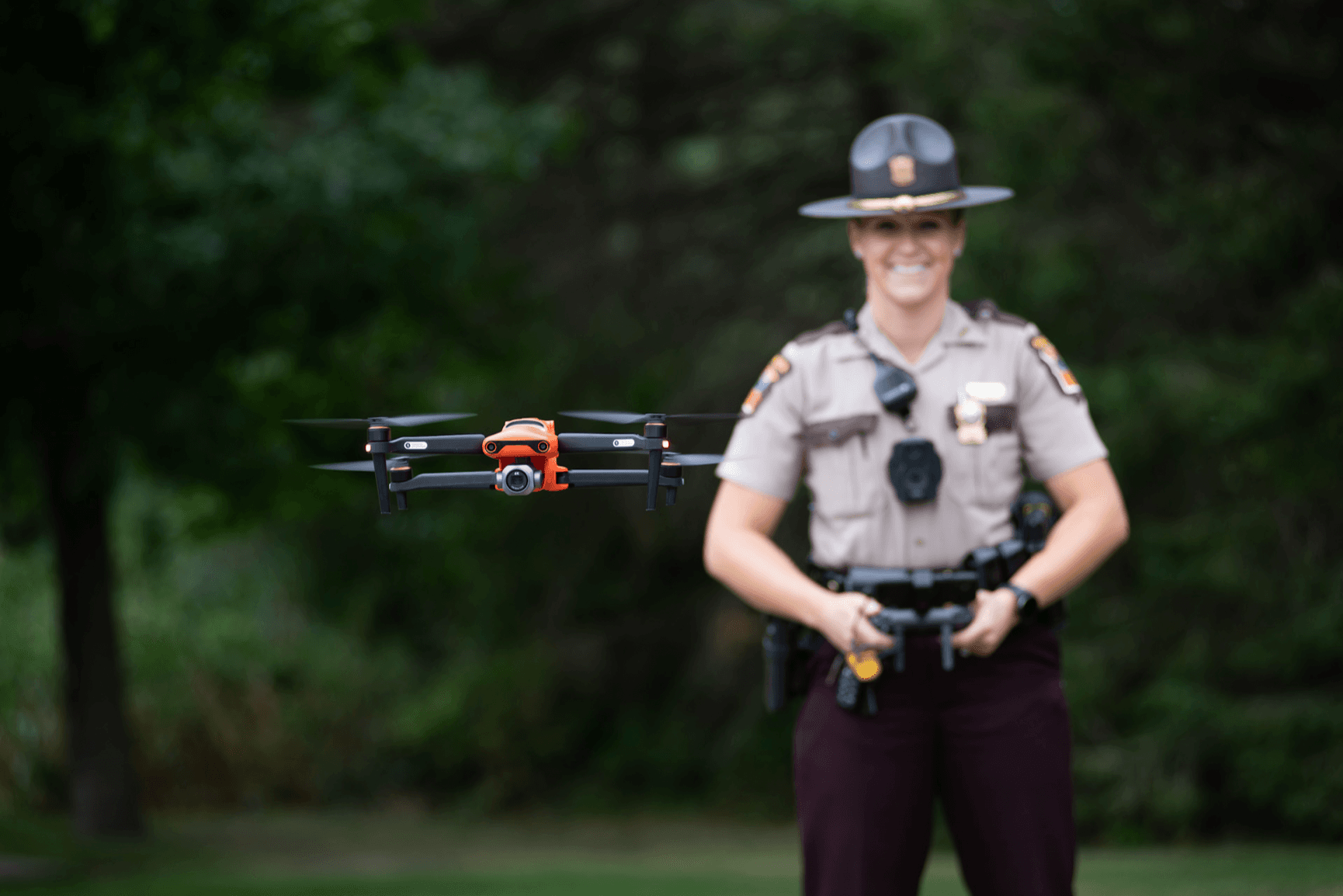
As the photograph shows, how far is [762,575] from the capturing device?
373 cm

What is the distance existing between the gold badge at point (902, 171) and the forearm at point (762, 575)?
0.92m

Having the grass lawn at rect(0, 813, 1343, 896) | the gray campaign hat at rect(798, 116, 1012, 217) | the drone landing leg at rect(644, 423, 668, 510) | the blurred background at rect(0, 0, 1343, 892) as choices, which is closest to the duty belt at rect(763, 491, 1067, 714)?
the gray campaign hat at rect(798, 116, 1012, 217)

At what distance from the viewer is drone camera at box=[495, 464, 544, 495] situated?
1.57 meters

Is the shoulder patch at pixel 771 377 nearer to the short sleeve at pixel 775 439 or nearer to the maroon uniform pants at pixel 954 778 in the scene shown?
the short sleeve at pixel 775 439

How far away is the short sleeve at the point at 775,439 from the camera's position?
383 centimetres

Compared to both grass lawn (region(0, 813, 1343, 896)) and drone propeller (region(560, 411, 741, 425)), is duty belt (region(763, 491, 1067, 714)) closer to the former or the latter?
drone propeller (region(560, 411, 741, 425))

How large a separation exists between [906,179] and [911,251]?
17 centimetres

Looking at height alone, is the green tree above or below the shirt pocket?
above

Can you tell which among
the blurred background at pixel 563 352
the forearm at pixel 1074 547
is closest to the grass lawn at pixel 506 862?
the blurred background at pixel 563 352

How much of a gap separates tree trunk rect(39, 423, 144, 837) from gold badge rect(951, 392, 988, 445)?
900cm

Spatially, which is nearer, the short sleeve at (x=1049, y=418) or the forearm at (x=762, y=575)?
the forearm at (x=762, y=575)

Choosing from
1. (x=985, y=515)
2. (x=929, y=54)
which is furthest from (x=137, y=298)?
(x=985, y=515)

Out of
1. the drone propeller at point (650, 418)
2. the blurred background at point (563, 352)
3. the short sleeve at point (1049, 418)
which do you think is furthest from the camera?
the blurred background at point (563, 352)

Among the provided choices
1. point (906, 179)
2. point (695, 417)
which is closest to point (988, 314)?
point (906, 179)
